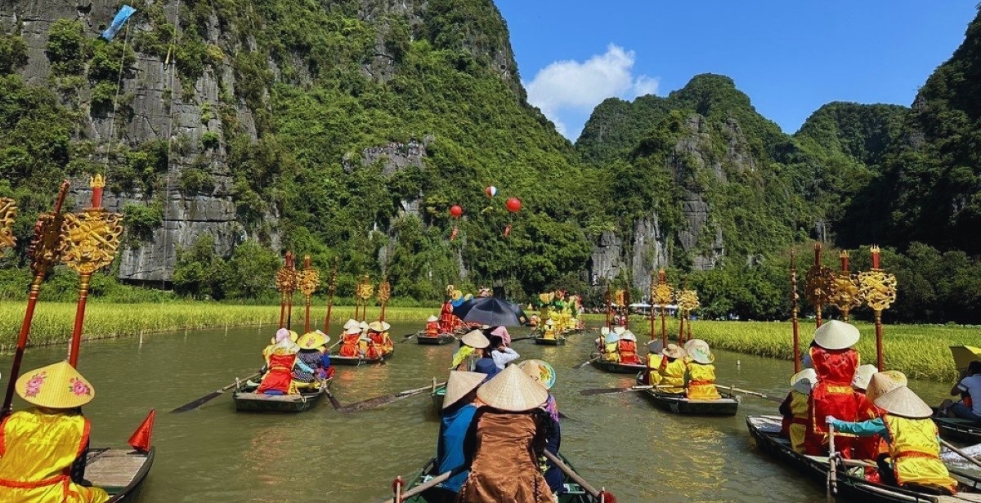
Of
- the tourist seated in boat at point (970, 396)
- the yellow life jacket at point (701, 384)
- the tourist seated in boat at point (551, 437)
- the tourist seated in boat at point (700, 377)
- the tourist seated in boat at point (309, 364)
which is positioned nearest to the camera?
the tourist seated in boat at point (551, 437)

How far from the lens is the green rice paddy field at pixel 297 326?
15.3 meters

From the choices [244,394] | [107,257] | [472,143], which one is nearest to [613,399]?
[244,394]

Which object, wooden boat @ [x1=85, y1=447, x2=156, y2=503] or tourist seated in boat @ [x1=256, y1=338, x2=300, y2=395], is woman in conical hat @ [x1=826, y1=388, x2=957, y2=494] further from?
tourist seated in boat @ [x1=256, y1=338, x2=300, y2=395]

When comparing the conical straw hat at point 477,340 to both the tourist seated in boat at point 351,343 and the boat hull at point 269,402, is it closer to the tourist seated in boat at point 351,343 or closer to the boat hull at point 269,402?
the boat hull at point 269,402

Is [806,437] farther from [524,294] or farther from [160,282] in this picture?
[524,294]

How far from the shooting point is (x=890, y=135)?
9950 cm

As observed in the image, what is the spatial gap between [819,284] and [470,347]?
6.02 m

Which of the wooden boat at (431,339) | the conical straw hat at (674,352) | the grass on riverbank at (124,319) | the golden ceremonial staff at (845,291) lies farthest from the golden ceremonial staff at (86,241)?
the wooden boat at (431,339)

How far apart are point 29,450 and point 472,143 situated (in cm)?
7290

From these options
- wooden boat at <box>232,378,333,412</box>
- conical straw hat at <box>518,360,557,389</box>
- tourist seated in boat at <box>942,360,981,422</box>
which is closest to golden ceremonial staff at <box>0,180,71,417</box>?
wooden boat at <box>232,378,333,412</box>

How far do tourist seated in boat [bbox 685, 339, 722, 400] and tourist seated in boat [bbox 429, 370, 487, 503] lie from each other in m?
6.90

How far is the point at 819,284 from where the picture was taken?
9922 mm

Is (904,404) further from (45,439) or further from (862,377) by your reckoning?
(45,439)

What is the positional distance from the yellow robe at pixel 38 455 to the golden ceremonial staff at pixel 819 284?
1001cm
